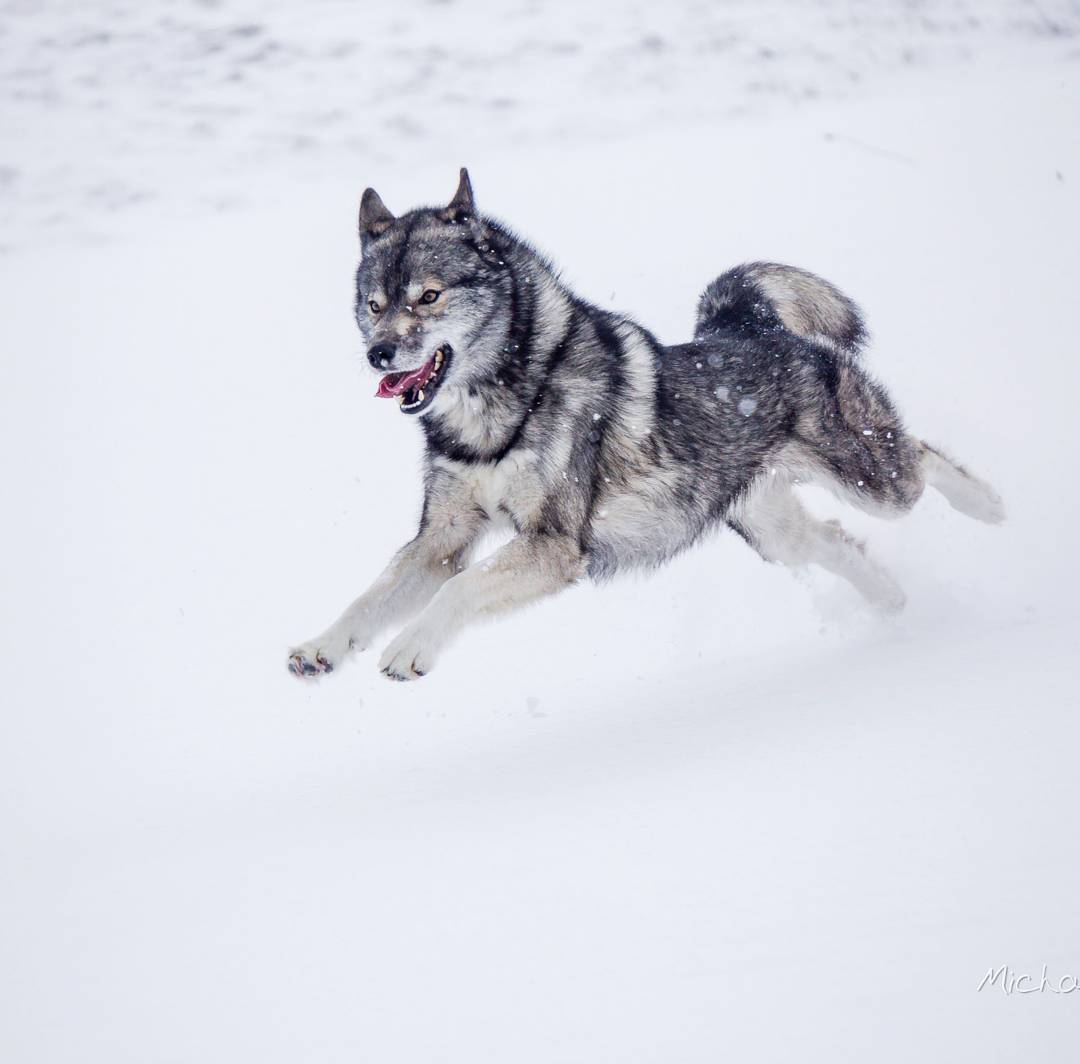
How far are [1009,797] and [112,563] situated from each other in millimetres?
4756

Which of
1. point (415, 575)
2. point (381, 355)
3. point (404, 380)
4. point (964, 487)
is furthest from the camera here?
point (964, 487)

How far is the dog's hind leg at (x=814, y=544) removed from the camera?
175 inches

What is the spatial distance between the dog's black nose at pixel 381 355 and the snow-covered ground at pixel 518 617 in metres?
1.25

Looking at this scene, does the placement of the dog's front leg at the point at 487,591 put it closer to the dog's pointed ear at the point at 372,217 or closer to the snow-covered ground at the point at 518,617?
the snow-covered ground at the point at 518,617

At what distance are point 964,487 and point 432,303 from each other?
250 cm

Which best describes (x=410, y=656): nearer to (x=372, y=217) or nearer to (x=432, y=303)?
(x=432, y=303)

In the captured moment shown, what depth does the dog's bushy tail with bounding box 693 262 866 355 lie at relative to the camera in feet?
14.4

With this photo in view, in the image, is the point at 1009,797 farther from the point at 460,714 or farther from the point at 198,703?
the point at 198,703

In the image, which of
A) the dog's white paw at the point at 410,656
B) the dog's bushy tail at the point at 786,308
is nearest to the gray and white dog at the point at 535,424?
the dog's white paw at the point at 410,656

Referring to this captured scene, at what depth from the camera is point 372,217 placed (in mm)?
3828

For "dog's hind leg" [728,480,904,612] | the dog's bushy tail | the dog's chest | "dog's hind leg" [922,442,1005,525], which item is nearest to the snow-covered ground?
"dog's hind leg" [728,480,904,612]

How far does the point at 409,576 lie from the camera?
3.53 m

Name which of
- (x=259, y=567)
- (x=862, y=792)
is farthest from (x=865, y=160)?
(x=862, y=792)

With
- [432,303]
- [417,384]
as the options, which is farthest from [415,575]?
[432,303]
